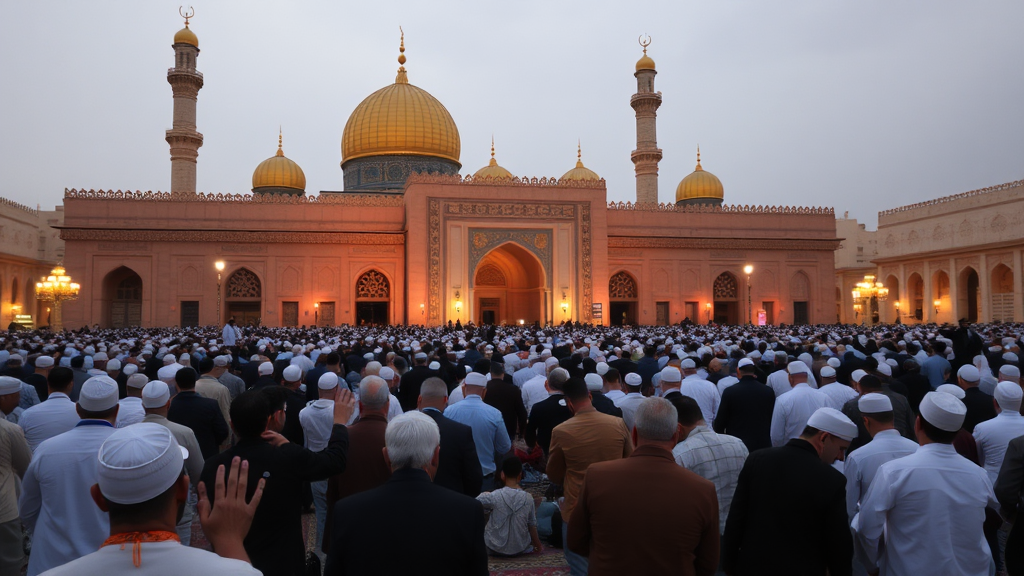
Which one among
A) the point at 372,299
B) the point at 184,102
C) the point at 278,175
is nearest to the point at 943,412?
the point at 372,299

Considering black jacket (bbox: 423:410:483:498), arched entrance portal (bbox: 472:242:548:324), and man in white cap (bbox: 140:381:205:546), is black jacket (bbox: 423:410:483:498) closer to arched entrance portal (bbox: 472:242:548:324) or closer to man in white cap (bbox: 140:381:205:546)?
man in white cap (bbox: 140:381:205:546)

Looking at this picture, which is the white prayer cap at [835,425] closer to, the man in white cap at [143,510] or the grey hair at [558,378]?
the man in white cap at [143,510]

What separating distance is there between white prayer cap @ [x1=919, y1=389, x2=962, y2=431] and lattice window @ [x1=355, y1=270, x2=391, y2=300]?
90.6 ft

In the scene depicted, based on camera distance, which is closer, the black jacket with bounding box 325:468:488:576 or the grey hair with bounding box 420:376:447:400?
the black jacket with bounding box 325:468:488:576

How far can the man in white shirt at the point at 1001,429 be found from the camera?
167 inches

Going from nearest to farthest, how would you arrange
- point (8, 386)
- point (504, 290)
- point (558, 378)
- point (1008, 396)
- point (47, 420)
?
point (1008, 396)
point (47, 420)
point (8, 386)
point (558, 378)
point (504, 290)

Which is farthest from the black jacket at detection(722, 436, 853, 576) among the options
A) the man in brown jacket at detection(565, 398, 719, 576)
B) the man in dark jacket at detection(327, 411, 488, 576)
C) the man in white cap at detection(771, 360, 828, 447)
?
the man in white cap at detection(771, 360, 828, 447)

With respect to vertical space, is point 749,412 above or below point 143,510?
below

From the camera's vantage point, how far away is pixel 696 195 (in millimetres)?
37656

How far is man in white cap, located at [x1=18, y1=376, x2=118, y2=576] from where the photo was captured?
3307 mm

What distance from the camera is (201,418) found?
507 centimetres

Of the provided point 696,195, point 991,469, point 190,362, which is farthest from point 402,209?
point 991,469

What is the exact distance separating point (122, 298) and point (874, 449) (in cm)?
3062

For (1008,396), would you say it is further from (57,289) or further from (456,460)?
(57,289)
